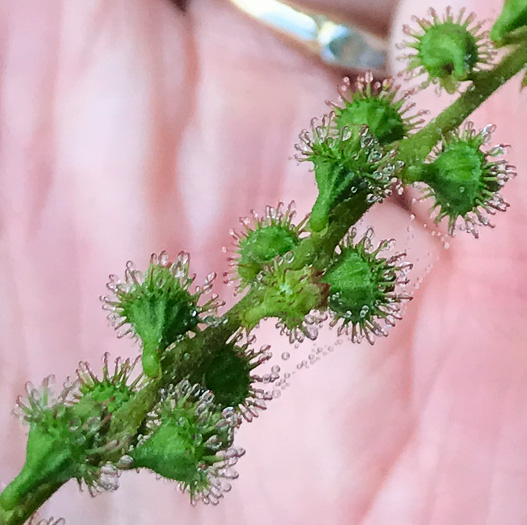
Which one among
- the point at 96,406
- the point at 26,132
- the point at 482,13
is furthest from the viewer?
the point at 26,132

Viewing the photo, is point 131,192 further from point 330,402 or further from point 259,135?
point 330,402

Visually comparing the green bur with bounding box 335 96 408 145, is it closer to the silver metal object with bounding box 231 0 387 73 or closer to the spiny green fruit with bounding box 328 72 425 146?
the spiny green fruit with bounding box 328 72 425 146

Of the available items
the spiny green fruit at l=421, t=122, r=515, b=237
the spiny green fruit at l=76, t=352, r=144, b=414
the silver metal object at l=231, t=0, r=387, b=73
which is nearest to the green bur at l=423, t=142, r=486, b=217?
the spiny green fruit at l=421, t=122, r=515, b=237

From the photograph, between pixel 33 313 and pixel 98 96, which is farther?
pixel 98 96

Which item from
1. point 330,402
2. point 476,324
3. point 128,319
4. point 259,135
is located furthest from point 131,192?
point 128,319

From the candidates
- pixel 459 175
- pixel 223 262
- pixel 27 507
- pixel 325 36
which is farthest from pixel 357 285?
pixel 325 36

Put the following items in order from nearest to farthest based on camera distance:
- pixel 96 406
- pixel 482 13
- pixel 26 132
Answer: pixel 96 406 < pixel 482 13 < pixel 26 132
